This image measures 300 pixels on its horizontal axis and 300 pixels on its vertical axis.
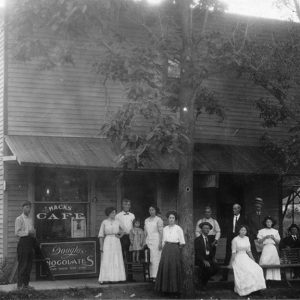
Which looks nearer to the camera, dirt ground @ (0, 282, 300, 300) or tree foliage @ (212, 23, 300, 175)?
dirt ground @ (0, 282, 300, 300)

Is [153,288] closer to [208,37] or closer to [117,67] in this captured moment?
[117,67]

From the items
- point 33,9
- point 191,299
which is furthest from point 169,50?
point 191,299

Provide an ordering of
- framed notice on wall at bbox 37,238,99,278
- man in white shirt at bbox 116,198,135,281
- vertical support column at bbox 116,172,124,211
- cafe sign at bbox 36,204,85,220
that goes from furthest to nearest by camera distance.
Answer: vertical support column at bbox 116,172,124,211 → cafe sign at bbox 36,204,85,220 → man in white shirt at bbox 116,198,135,281 → framed notice on wall at bbox 37,238,99,278

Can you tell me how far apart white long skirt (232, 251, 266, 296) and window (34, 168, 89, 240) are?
13.9 ft

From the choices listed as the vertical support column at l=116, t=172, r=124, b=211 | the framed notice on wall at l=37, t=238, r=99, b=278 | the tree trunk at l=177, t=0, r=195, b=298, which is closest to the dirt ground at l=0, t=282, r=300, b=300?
the tree trunk at l=177, t=0, r=195, b=298

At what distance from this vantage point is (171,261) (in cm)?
1144

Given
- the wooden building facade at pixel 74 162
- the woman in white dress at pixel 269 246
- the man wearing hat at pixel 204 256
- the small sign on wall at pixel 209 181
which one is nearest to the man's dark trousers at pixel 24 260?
the wooden building facade at pixel 74 162

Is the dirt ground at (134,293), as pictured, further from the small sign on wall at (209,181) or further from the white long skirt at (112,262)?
the small sign on wall at (209,181)

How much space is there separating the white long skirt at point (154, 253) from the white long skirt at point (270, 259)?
8.20 ft

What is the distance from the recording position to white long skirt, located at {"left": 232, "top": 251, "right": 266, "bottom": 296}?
11.7 metres

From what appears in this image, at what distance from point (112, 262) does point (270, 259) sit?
371 cm

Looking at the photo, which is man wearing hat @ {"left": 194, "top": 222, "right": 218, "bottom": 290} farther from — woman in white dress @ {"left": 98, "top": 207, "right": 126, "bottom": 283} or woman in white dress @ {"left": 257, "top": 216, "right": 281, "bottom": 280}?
woman in white dress @ {"left": 98, "top": 207, "right": 126, "bottom": 283}

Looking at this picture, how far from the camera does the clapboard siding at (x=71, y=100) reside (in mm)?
13711

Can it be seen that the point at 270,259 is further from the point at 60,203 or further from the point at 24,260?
the point at 24,260
